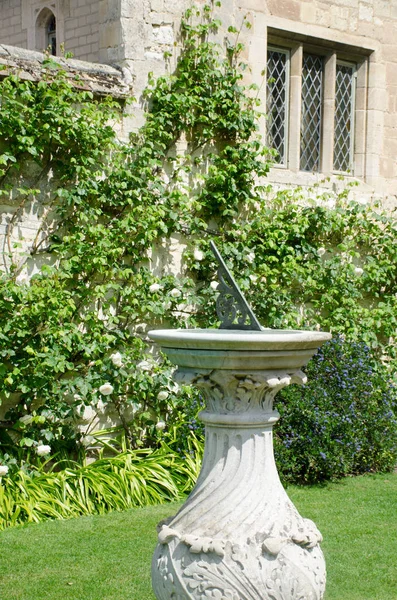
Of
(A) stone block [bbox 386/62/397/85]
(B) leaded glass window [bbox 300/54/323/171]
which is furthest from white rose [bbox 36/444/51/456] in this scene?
(A) stone block [bbox 386/62/397/85]

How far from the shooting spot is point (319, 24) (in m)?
8.75

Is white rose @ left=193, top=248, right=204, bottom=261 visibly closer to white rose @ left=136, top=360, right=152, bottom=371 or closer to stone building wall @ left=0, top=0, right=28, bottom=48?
white rose @ left=136, top=360, right=152, bottom=371

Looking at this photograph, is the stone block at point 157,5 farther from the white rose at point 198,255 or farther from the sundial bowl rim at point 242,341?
the sundial bowl rim at point 242,341

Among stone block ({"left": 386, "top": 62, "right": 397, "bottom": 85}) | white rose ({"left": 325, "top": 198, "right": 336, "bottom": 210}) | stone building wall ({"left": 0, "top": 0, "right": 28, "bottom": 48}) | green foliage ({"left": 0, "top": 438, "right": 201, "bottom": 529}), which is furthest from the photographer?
stone building wall ({"left": 0, "top": 0, "right": 28, "bottom": 48})

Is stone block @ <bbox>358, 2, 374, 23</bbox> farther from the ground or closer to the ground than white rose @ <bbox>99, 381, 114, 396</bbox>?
farther from the ground

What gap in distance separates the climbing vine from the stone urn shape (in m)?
2.85

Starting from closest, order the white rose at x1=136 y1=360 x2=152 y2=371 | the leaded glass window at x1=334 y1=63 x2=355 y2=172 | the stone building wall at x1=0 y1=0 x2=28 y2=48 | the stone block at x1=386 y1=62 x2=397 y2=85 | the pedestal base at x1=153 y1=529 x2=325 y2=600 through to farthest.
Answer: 1. the pedestal base at x1=153 y1=529 x2=325 y2=600
2. the white rose at x1=136 y1=360 x2=152 y2=371
3. the leaded glass window at x1=334 y1=63 x2=355 y2=172
4. the stone block at x1=386 y1=62 x2=397 y2=85
5. the stone building wall at x1=0 y1=0 x2=28 y2=48

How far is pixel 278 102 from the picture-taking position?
873 cm

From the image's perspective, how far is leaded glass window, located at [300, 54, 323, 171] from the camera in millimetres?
8922

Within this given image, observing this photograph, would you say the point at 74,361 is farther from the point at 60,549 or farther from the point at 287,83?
the point at 287,83

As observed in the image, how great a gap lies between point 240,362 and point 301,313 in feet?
16.3

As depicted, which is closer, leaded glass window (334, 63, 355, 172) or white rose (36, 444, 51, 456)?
white rose (36, 444, 51, 456)

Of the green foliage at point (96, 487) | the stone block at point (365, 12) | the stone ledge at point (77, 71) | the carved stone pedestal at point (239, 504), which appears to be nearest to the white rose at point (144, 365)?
the green foliage at point (96, 487)

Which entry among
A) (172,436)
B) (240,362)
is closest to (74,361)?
(172,436)
